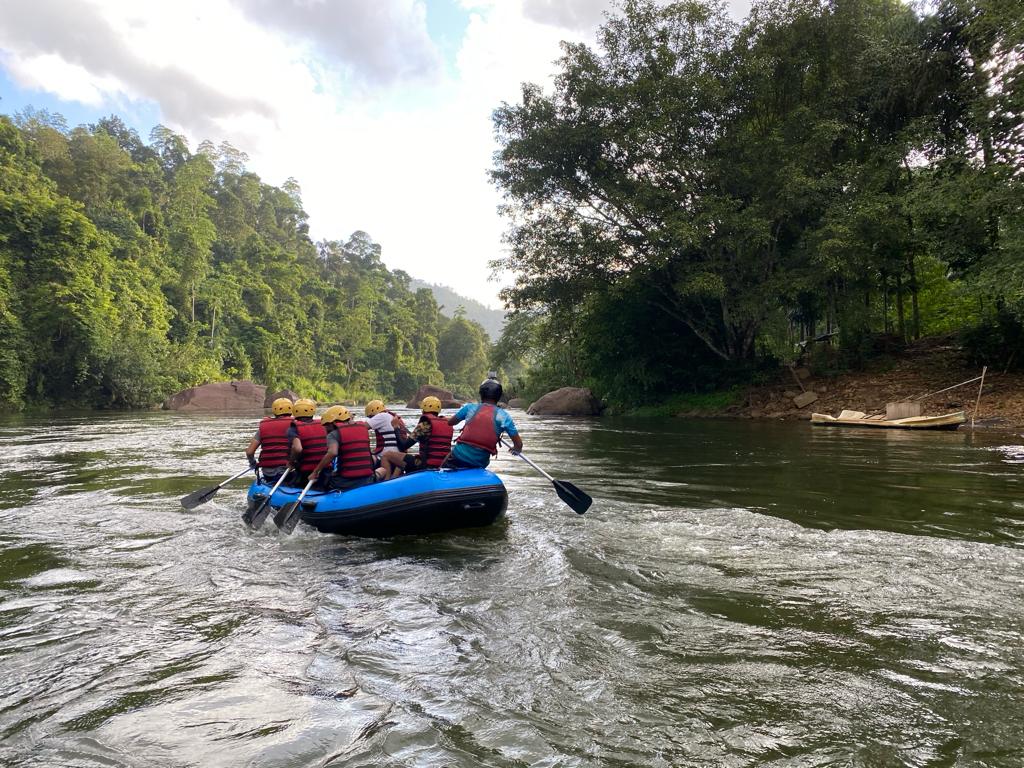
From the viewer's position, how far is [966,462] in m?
8.69

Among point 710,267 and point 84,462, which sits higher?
point 710,267

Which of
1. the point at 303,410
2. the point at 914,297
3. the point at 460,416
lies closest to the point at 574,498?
the point at 460,416

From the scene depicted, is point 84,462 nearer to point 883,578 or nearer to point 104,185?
point 883,578

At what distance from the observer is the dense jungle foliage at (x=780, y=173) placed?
1584 centimetres

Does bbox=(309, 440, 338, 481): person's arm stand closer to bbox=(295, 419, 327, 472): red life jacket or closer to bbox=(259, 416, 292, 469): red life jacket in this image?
bbox=(295, 419, 327, 472): red life jacket

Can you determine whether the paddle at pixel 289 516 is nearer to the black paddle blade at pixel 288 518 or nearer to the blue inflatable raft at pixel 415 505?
the black paddle blade at pixel 288 518

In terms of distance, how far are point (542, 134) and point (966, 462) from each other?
51.1 feet

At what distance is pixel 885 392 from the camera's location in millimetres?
17562

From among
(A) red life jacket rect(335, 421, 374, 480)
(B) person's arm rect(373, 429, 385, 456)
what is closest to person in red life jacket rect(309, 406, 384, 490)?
(A) red life jacket rect(335, 421, 374, 480)

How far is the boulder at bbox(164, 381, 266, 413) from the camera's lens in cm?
3231

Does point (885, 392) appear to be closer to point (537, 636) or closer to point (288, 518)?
point (288, 518)

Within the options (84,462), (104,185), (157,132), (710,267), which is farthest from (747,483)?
(157,132)

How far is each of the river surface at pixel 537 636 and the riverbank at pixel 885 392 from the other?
9.90 meters

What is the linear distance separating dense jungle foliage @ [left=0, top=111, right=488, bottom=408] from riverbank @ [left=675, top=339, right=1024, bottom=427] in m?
28.4
